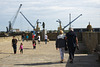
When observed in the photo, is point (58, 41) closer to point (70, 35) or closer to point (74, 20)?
point (70, 35)

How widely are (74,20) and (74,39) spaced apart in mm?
130339

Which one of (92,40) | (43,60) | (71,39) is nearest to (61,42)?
(71,39)

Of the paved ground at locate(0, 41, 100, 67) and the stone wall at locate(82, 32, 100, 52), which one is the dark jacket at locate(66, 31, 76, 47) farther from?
the stone wall at locate(82, 32, 100, 52)

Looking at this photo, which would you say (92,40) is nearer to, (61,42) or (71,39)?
(61,42)

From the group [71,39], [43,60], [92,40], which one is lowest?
[43,60]

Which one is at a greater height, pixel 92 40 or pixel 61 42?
pixel 61 42

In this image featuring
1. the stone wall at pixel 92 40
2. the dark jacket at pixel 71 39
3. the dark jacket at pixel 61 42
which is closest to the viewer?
the dark jacket at pixel 71 39

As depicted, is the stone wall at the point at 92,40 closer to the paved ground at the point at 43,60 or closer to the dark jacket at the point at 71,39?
the paved ground at the point at 43,60

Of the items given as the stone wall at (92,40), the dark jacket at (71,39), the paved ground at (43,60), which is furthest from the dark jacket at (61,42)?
the stone wall at (92,40)

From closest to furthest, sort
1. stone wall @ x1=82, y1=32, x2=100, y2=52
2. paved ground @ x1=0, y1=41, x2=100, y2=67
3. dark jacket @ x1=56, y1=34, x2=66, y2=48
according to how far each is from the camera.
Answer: paved ground @ x1=0, y1=41, x2=100, y2=67
dark jacket @ x1=56, y1=34, x2=66, y2=48
stone wall @ x1=82, y1=32, x2=100, y2=52

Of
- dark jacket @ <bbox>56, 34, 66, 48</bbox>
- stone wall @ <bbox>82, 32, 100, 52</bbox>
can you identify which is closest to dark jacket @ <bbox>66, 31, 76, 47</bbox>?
dark jacket @ <bbox>56, 34, 66, 48</bbox>

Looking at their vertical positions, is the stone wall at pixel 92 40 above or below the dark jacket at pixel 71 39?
below

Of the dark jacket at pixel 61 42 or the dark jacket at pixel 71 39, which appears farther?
the dark jacket at pixel 61 42

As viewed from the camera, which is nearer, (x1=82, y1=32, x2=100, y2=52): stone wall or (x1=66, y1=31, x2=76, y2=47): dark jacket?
(x1=66, y1=31, x2=76, y2=47): dark jacket
